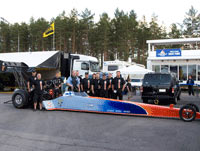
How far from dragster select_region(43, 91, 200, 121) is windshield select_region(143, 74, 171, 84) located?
172 inches

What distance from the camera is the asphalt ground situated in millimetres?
5055

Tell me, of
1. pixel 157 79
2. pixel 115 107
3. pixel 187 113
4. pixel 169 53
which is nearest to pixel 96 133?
pixel 115 107

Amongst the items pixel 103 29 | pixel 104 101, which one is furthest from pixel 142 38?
pixel 104 101

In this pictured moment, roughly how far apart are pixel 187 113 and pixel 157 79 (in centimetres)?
518

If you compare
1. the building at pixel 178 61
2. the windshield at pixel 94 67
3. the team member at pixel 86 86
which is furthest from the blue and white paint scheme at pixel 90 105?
the building at pixel 178 61

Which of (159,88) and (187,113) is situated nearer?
(187,113)

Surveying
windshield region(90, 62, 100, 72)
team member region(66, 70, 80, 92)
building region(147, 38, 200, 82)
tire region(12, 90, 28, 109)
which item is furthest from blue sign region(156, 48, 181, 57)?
tire region(12, 90, 28, 109)

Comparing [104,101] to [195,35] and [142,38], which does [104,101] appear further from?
[195,35]

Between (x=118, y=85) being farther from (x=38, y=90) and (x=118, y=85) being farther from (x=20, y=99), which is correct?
(x=20, y=99)

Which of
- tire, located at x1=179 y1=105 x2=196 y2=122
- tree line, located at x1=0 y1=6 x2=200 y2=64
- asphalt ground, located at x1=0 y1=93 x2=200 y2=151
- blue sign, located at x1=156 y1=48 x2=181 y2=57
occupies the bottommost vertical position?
asphalt ground, located at x1=0 y1=93 x2=200 y2=151

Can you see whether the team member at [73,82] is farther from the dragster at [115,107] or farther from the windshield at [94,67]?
the windshield at [94,67]

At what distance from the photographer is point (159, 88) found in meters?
12.4

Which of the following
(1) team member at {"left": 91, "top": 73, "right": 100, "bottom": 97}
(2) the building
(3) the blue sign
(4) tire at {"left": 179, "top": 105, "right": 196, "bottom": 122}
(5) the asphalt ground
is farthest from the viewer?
(3) the blue sign

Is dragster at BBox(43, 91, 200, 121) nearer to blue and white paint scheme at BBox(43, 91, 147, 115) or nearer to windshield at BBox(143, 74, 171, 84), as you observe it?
blue and white paint scheme at BBox(43, 91, 147, 115)
